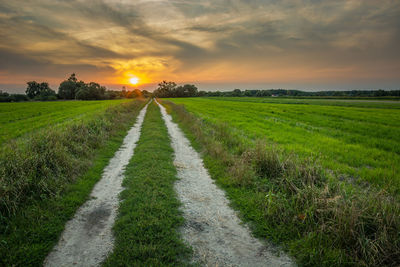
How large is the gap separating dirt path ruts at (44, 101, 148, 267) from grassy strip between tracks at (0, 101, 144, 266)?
0.20 metres

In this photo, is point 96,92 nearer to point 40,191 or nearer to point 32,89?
point 32,89

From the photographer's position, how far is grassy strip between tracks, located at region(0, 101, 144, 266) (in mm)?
3941

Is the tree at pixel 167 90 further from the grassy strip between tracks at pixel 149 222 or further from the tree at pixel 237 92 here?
the grassy strip between tracks at pixel 149 222

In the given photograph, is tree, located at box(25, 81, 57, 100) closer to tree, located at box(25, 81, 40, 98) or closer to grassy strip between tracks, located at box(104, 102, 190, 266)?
tree, located at box(25, 81, 40, 98)

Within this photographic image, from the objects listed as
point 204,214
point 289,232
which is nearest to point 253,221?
point 289,232

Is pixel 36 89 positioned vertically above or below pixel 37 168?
above

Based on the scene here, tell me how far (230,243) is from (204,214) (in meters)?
1.23

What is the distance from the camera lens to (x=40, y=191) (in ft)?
18.7

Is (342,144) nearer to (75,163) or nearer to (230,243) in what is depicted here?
(230,243)

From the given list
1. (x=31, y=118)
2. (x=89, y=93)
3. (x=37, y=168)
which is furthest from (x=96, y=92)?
(x=37, y=168)

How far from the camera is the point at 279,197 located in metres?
5.57

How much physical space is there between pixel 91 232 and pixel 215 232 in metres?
2.94

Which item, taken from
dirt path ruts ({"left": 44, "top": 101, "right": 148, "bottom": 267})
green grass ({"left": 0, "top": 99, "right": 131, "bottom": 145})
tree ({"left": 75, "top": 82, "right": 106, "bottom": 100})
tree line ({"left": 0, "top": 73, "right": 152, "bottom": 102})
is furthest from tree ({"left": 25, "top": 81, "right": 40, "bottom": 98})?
dirt path ruts ({"left": 44, "top": 101, "right": 148, "bottom": 267})

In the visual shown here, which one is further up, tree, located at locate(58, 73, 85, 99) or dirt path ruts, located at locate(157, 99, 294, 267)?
tree, located at locate(58, 73, 85, 99)
